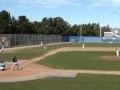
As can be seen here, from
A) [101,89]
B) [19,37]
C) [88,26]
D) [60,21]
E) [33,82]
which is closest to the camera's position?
[101,89]

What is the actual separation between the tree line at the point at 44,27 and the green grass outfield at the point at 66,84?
74085 millimetres

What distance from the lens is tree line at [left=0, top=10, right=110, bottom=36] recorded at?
100 meters

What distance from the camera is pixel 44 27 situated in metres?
136

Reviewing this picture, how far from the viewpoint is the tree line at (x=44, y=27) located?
100500 millimetres

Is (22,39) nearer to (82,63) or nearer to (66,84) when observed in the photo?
(82,63)

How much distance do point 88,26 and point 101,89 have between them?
154 m

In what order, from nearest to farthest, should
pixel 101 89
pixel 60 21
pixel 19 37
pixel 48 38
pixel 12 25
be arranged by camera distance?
pixel 101 89, pixel 19 37, pixel 12 25, pixel 48 38, pixel 60 21

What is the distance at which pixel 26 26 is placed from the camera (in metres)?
111

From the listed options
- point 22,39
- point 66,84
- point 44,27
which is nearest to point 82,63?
point 66,84

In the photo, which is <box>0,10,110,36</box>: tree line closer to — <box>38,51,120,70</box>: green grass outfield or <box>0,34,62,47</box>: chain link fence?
<box>0,34,62,47</box>: chain link fence

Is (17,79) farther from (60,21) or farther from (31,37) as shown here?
(60,21)

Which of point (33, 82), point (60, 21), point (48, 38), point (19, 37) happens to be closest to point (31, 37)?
point (19, 37)

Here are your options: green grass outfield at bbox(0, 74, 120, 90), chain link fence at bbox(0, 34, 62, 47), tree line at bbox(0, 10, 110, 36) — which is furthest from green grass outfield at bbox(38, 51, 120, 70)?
tree line at bbox(0, 10, 110, 36)

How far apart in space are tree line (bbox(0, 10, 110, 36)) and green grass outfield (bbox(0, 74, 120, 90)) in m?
74.1
